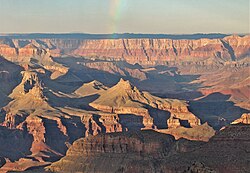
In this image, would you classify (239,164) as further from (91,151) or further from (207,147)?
(91,151)

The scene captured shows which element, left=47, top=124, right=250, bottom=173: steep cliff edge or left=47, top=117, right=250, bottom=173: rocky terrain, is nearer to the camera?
left=47, top=117, right=250, bottom=173: rocky terrain

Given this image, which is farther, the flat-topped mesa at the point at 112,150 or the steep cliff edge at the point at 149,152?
the flat-topped mesa at the point at 112,150

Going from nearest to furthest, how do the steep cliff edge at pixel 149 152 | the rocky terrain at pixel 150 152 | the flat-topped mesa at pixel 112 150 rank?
the rocky terrain at pixel 150 152
the steep cliff edge at pixel 149 152
the flat-topped mesa at pixel 112 150

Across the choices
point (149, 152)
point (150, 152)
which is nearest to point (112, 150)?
point (149, 152)

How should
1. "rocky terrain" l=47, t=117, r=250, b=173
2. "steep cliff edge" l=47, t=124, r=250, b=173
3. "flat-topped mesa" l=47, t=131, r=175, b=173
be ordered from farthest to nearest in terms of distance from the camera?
"flat-topped mesa" l=47, t=131, r=175, b=173 < "steep cliff edge" l=47, t=124, r=250, b=173 < "rocky terrain" l=47, t=117, r=250, b=173

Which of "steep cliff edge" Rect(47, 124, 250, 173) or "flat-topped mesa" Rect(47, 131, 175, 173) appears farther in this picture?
"flat-topped mesa" Rect(47, 131, 175, 173)

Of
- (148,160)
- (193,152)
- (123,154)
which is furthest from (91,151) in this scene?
(193,152)

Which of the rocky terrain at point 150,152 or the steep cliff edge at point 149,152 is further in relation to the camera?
the steep cliff edge at point 149,152

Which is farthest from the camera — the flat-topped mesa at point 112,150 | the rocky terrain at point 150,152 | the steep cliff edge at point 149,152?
the flat-topped mesa at point 112,150

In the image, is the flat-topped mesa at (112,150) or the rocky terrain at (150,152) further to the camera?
the flat-topped mesa at (112,150)

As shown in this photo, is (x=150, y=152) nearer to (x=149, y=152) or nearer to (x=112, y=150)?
(x=149, y=152)

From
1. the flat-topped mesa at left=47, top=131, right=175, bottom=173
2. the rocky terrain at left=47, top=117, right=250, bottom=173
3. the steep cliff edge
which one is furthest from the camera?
the flat-topped mesa at left=47, top=131, right=175, bottom=173
